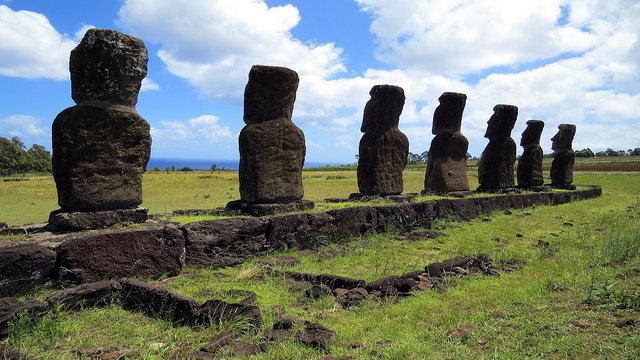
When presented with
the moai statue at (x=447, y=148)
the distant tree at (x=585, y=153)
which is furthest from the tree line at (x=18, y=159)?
the distant tree at (x=585, y=153)

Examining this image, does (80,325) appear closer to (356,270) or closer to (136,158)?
(136,158)

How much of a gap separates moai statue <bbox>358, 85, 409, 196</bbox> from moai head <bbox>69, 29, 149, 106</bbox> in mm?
5677

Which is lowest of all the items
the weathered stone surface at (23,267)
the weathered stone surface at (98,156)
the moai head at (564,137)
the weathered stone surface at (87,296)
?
the weathered stone surface at (87,296)

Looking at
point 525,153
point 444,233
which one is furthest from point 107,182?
point 525,153

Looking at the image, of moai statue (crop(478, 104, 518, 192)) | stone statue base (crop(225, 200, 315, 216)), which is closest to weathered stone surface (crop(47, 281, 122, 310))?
stone statue base (crop(225, 200, 315, 216))

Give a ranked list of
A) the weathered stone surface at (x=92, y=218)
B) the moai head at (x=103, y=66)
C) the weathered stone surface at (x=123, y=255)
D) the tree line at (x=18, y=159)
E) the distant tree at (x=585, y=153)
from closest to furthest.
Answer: the weathered stone surface at (x=123, y=255) → the weathered stone surface at (x=92, y=218) → the moai head at (x=103, y=66) → the tree line at (x=18, y=159) → the distant tree at (x=585, y=153)

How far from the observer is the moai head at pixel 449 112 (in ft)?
39.7

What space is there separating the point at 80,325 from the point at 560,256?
240 inches

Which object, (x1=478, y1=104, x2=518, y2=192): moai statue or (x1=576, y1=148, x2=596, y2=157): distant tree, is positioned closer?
(x1=478, y1=104, x2=518, y2=192): moai statue

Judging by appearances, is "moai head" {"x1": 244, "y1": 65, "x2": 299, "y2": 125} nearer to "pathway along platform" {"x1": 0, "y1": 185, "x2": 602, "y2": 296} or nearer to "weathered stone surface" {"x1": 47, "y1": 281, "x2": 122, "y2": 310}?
"pathway along platform" {"x1": 0, "y1": 185, "x2": 602, "y2": 296}

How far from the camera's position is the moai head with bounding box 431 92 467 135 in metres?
12.1

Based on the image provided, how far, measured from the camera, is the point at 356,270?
18.4 feet

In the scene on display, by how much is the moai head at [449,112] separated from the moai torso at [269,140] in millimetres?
5994

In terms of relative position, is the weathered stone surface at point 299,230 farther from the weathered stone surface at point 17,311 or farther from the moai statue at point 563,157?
the moai statue at point 563,157
